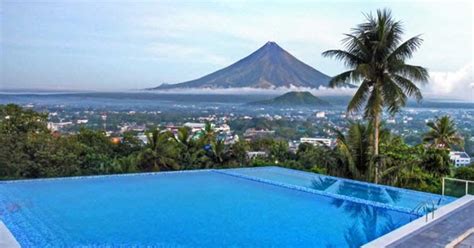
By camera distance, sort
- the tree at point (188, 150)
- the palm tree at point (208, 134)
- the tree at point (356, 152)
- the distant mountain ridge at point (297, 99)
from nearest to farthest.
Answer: the tree at point (356, 152)
the tree at point (188, 150)
the palm tree at point (208, 134)
the distant mountain ridge at point (297, 99)

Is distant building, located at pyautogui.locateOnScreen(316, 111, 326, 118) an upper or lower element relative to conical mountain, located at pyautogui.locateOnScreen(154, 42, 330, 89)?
lower

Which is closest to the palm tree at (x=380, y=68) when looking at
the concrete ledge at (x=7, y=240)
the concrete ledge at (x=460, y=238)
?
the concrete ledge at (x=460, y=238)

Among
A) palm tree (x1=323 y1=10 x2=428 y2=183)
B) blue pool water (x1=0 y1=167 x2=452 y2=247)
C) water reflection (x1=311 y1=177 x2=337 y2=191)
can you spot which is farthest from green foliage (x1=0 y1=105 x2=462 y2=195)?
blue pool water (x1=0 y1=167 x2=452 y2=247)

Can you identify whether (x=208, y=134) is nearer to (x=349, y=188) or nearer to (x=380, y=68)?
(x=349, y=188)

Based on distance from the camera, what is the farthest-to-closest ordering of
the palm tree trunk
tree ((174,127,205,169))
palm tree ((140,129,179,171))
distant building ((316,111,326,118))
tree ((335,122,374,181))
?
distant building ((316,111,326,118)) < tree ((174,127,205,169)) < palm tree ((140,129,179,171)) < tree ((335,122,374,181)) < the palm tree trunk

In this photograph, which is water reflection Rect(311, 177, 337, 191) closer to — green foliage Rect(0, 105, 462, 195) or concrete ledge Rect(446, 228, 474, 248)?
green foliage Rect(0, 105, 462, 195)

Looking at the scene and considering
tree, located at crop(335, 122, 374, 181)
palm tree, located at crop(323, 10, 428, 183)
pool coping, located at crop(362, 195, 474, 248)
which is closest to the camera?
pool coping, located at crop(362, 195, 474, 248)

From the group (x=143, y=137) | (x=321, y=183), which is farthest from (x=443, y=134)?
(x=143, y=137)

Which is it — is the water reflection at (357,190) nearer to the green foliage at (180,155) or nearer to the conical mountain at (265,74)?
the green foliage at (180,155)
